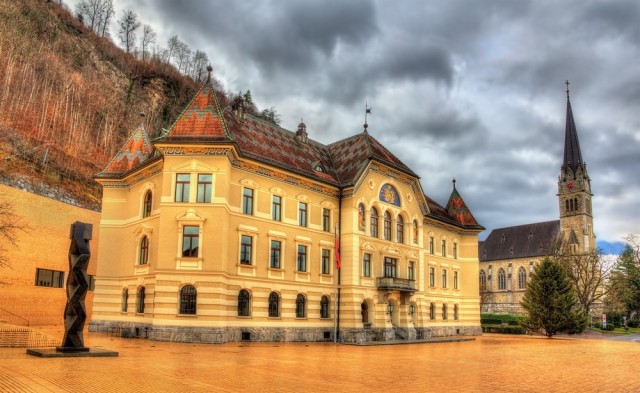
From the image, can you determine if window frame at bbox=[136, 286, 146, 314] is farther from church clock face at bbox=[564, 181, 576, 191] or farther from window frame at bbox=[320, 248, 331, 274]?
church clock face at bbox=[564, 181, 576, 191]

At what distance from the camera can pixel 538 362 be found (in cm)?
2225

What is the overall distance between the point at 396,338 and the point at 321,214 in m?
11.2

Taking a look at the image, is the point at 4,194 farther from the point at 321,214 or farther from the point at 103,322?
the point at 321,214

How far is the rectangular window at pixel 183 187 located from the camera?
99.2 feet

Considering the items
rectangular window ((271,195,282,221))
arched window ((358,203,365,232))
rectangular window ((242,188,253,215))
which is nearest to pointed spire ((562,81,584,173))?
arched window ((358,203,365,232))

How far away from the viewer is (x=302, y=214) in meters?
35.8

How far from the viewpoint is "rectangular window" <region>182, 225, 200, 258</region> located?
96.6 feet

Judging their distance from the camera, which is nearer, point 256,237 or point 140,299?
point 256,237

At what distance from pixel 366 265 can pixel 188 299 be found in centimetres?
1392

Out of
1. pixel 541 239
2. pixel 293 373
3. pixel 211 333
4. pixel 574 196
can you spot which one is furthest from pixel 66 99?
pixel 574 196

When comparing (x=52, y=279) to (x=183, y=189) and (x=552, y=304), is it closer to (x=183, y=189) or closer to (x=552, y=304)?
(x=183, y=189)

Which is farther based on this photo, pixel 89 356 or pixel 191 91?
pixel 191 91

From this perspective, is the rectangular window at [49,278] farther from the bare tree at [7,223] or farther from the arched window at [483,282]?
the arched window at [483,282]

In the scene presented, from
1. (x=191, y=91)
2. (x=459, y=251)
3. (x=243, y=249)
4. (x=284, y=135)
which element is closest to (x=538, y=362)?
(x=243, y=249)
